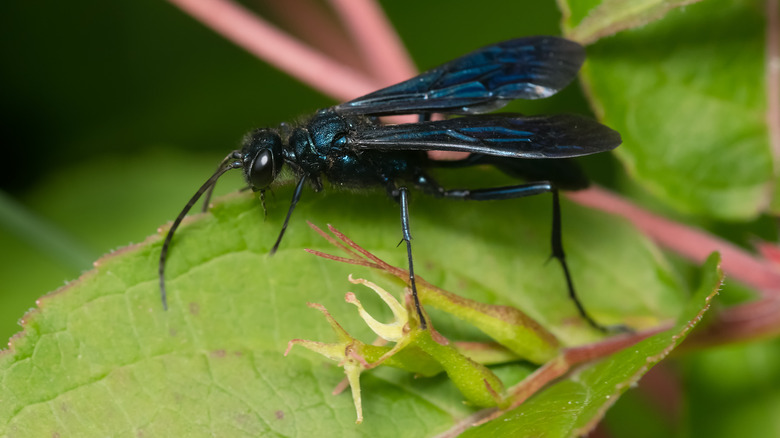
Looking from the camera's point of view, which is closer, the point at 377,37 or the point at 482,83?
the point at 482,83

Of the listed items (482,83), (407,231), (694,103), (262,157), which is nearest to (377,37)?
(482,83)

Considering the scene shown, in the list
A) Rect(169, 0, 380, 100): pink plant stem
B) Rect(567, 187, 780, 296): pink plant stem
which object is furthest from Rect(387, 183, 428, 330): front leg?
Rect(567, 187, 780, 296): pink plant stem

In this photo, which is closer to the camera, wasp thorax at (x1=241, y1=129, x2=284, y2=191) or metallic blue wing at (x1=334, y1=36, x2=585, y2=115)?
wasp thorax at (x1=241, y1=129, x2=284, y2=191)

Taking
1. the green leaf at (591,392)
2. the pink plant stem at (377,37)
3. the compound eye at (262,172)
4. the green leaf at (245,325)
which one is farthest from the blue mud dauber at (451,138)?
the green leaf at (591,392)

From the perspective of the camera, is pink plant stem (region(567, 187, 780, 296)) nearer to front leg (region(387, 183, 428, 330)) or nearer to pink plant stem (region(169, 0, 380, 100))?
front leg (region(387, 183, 428, 330))

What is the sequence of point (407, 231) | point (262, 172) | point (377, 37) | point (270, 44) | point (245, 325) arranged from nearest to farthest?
1. point (245, 325)
2. point (407, 231)
3. point (262, 172)
4. point (270, 44)
5. point (377, 37)

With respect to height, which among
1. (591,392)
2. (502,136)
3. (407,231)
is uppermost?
(502,136)

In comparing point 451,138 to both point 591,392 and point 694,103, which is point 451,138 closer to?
point 694,103
